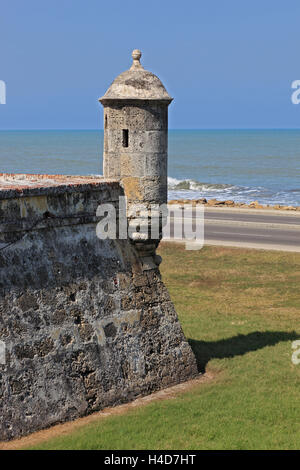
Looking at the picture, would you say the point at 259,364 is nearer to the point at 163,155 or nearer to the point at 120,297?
the point at 120,297

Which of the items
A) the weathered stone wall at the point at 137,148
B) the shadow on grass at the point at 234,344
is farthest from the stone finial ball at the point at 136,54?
the shadow on grass at the point at 234,344

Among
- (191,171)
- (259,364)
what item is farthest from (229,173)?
(259,364)

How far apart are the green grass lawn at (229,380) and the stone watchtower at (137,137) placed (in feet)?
11.7

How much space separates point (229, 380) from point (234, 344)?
273cm

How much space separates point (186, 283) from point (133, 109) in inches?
491

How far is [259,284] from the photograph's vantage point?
26438 mm

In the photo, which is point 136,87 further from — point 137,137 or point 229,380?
point 229,380

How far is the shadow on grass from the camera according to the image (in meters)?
17.4

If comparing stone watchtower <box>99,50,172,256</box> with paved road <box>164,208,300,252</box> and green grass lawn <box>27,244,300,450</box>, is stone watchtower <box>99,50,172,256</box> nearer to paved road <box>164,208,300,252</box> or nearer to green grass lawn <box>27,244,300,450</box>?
green grass lawn <box>27,244,300,450</box>

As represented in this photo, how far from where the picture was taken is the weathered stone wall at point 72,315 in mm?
13008

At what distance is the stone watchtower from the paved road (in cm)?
1860

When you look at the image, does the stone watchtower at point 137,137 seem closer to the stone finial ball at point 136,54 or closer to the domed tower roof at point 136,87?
the domed tower roof at point 136,87

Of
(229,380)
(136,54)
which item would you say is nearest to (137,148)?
(136,54)

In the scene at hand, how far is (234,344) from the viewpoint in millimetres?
18359
